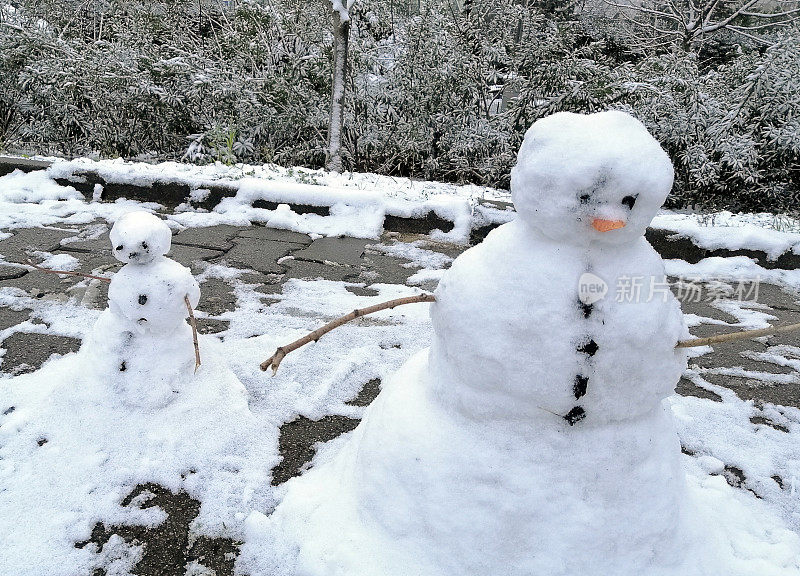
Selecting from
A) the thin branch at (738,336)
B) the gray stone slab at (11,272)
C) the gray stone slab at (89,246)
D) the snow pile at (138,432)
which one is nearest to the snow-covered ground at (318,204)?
the gray stone slab at (89,246)

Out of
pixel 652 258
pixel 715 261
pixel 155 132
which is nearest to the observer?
pixel 652 258

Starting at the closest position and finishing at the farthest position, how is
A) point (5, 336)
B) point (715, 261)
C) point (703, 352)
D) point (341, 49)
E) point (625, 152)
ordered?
point (625, 152) < point (5, 336) < point (703, 352) < point (715, 261) < point (341, 49)

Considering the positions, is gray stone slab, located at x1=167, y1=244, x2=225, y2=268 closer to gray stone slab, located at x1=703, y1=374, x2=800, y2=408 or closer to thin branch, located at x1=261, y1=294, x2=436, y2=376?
thin branch, located at x1=261, y1=294, x2=436, y2=376

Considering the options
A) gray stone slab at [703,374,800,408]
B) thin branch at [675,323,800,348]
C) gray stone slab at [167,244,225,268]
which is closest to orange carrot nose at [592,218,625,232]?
thin branch at [675,323,800,348]

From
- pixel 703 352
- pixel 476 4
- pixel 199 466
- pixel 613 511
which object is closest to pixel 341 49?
pixel 476 4

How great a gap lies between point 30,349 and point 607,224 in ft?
8.03

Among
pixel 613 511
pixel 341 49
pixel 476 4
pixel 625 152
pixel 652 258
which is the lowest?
pixel 613 511

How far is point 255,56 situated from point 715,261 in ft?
18.1

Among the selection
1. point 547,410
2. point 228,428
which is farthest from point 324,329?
point 228,428

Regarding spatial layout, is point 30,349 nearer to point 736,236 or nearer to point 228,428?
point 228,428

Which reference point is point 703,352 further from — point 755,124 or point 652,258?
point 755,124

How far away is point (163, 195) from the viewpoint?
202 inches

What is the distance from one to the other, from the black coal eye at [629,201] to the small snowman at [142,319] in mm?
1497

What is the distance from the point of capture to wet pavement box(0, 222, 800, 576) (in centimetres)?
165
